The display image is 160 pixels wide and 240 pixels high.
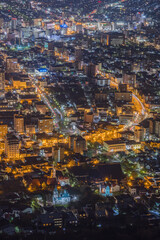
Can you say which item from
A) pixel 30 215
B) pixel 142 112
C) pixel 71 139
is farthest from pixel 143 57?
pixel 30 215

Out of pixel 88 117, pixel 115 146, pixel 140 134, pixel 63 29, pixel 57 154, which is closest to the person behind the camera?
pixel 57 154

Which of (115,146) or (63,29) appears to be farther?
(63,29)

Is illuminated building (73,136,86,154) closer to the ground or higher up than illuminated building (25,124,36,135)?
higher up

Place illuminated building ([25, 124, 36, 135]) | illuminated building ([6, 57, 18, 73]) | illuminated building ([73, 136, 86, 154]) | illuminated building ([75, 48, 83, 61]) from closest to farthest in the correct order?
illuminated building ([73, 136, 86, 154]), illuminated building ([25, 124, 36, 135]), illuminated building ([6, 57, 18, 73]), illuminated building ([75, 48, 83, 61])

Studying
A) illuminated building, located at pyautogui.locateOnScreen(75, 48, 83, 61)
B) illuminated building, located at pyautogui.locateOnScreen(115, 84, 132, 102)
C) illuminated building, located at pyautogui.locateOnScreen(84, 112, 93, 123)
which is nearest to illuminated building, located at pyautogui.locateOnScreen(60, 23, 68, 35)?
illuminated building, located at pyautogui.locateOnScreen(75, 48, 83, 61)

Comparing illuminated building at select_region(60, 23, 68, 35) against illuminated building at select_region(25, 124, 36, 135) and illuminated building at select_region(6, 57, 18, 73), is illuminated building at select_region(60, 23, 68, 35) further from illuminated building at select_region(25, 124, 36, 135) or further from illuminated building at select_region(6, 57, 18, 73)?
illuminated building at select_region(25, 124, 36, 135)

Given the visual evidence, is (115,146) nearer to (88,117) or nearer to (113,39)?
(88,117)

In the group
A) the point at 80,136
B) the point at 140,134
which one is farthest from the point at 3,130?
the point at 140,134

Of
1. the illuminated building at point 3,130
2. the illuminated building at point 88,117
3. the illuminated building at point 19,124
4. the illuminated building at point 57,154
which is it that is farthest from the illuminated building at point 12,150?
the illuminated building at point 88,117

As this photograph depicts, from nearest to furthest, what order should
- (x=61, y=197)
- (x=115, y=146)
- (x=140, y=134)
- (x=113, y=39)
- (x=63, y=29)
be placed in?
1. (x=61, y=197)
2. (x=115, y=146)
3. (x=140, y=134)
4. (x=113, y=39)
5. (x=63, y=29)

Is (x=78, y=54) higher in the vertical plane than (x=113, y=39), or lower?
lower
